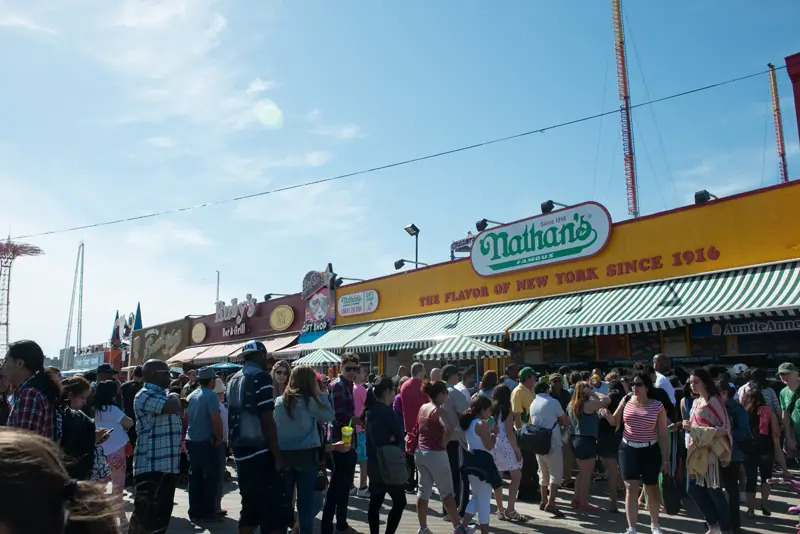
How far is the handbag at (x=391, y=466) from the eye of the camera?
20.4 ft

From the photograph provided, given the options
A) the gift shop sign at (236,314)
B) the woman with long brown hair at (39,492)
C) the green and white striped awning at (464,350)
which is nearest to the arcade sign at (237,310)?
the gift shop sign at (236,314)

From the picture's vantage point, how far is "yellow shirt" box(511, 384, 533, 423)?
980 centimetres

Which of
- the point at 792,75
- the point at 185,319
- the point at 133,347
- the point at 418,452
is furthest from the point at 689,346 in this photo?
the point at 133,347

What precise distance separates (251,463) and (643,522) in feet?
17.1

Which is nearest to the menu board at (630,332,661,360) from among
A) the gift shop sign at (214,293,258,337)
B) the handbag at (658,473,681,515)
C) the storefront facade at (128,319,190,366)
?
the handbag at (658,473,681,515)

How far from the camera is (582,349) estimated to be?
51.1 feet

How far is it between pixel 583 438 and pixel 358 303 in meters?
15.2

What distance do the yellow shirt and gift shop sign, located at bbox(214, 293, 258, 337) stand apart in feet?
67.5

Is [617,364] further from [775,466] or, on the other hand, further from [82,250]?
[82,250]

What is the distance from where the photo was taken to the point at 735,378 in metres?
12.1

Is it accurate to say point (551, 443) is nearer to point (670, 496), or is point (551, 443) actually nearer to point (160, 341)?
point (670, 496)

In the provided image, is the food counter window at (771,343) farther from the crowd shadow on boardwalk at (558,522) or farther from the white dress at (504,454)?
the white dress at (504,454)

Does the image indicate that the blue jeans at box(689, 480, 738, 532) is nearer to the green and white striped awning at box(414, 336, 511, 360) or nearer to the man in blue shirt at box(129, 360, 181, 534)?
the man in blue shirt at box(129, 360, 181, 534)

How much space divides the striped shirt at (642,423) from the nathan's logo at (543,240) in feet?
28.1
